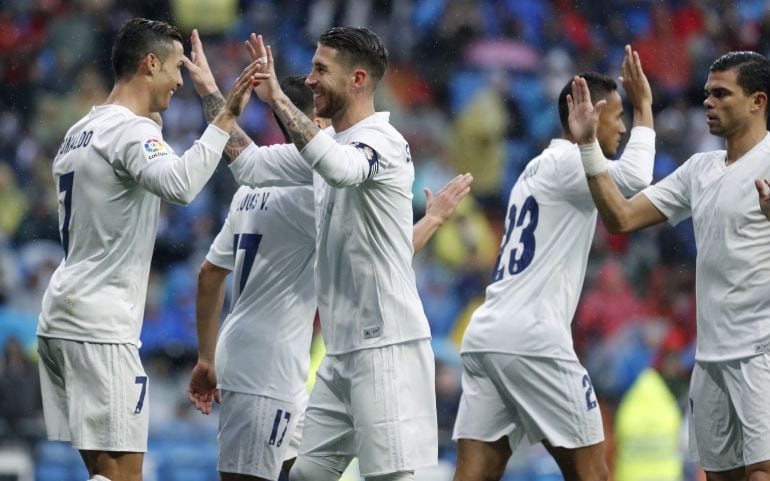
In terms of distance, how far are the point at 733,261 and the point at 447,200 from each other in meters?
1.27

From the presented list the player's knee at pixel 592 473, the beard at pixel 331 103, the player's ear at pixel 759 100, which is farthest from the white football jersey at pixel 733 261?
the beard at pixel 331 103

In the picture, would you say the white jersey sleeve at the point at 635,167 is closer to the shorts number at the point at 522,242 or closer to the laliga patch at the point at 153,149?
the shorts number at the point at 522,242

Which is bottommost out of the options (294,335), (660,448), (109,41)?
(660,448)

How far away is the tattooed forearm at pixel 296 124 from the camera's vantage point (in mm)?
4715

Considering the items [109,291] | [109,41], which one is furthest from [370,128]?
[109,41]

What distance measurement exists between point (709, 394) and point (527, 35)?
7956mm

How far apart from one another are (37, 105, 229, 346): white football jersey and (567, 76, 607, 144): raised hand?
5.00 ft

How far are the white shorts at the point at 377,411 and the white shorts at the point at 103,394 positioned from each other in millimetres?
654

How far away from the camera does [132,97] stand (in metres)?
5.21

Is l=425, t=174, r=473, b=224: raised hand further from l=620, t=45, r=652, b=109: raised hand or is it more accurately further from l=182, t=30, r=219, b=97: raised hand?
l=182, t=30, r=219, b=97: raised hand

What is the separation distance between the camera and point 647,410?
9.97 meters

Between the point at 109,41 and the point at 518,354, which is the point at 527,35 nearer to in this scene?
the point at 109,41

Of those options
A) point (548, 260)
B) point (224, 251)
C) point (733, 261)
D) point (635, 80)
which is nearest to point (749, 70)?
point (635, 80)

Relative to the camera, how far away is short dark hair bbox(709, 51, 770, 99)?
5.50 m
